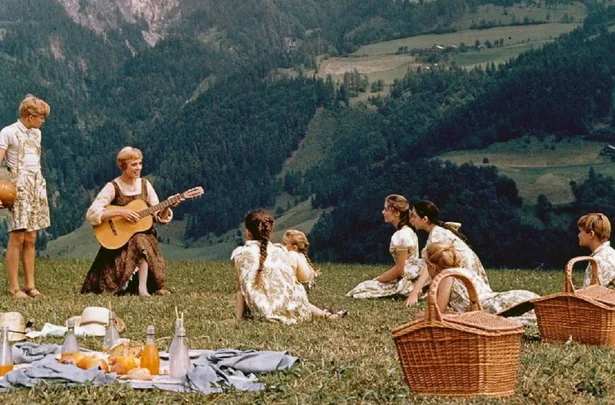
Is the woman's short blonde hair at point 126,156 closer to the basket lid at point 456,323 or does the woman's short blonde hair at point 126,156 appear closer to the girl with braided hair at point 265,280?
the girl with braided hair at point 265,280

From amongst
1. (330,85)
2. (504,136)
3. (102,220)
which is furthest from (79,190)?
(102,220)

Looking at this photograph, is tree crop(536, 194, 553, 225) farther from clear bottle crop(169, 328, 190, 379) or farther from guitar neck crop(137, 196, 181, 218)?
clear bottle crop(169, 328, 190, 379)

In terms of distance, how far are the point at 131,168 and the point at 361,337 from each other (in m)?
6.23

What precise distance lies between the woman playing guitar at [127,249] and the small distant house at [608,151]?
373ft

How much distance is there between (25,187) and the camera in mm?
14805

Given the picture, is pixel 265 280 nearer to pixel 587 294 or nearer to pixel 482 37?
pixel 587 294

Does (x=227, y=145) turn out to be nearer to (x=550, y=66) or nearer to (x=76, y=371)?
(x=550, y=66)

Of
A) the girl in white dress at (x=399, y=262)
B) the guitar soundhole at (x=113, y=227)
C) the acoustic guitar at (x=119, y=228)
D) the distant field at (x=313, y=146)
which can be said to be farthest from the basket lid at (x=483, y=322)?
the distant field at (x=313, y=146)

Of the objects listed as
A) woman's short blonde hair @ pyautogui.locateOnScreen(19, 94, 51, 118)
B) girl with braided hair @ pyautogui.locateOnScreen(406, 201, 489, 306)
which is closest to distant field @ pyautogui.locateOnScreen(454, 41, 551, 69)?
girl with braided hair @ pyautogui.locateOnScreen(406, 201, 489, 306)

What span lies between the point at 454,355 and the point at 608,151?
12217 cm

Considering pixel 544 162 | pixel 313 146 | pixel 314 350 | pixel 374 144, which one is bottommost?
pixel 544 162

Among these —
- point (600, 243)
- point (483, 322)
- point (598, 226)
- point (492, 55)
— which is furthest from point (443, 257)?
point (492, 55)

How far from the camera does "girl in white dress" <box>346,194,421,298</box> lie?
50.3 ft

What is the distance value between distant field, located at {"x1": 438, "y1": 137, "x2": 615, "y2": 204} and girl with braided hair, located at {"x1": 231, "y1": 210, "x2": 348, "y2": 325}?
9919 centimetres
